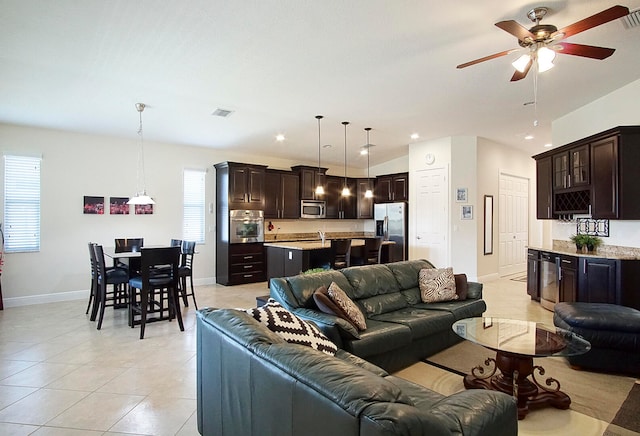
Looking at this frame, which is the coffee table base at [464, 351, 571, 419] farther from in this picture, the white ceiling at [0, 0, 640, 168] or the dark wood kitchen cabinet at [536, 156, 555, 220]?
the dark wood kitchen cabinet at [536, 156, 555, 220]

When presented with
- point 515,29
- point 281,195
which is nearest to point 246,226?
point 281,195

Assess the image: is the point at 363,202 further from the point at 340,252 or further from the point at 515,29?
the point at 515,29

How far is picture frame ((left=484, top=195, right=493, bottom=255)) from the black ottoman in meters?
4.19

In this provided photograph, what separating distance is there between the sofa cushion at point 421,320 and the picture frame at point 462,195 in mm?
4217

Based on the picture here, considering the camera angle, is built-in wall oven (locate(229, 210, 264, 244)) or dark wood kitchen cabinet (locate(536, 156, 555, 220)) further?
built-in wall oven (locate(229, 210, 264, 244))

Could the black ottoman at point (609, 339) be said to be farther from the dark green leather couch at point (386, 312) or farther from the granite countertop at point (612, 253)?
the granite countertop at point (612, 253)

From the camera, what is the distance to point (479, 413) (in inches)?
53.8

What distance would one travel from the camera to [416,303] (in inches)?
153

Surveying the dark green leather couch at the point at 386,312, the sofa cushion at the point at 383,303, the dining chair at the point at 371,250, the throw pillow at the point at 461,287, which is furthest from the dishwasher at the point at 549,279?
the sofa cushion at the point at 383,303

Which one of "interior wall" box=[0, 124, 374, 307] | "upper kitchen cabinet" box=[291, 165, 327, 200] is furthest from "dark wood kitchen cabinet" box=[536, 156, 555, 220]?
"interior wall" box=[0, 124, 374, 307]

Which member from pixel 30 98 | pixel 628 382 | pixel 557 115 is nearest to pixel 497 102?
pixel 557 115

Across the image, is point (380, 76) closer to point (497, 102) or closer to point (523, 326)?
point (497, 102)

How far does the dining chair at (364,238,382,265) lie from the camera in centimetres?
659

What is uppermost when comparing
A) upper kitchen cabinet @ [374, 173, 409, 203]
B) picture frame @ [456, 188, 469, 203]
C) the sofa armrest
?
upper kitchen cabinet @ [374, 173, 409, 203]
